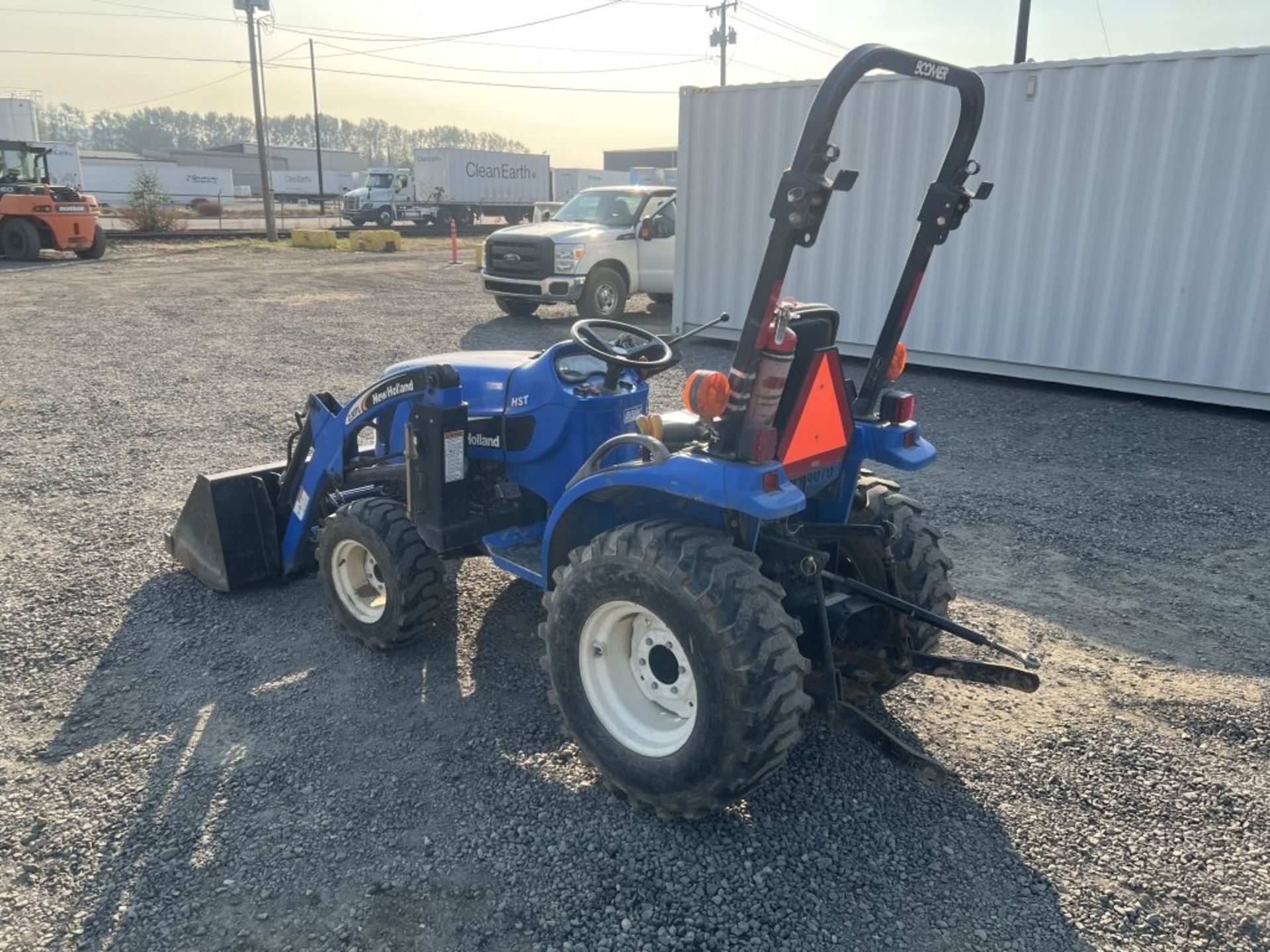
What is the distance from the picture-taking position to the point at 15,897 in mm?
2865

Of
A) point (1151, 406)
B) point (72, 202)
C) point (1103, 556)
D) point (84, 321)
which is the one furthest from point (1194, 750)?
point (72, 202)

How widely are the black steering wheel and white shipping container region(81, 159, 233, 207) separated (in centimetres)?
5301

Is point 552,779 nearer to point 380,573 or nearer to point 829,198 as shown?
point 380,573

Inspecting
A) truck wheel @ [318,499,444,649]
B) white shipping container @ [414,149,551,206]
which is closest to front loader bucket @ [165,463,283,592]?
truck wheel @ [318,499,444,649]

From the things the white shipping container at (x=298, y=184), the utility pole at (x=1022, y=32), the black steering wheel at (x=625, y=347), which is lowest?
the black steering wheel at (x=625, y=347)

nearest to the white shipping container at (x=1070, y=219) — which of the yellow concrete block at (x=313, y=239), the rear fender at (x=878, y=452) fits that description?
the rear fender at (x=878, y=452)

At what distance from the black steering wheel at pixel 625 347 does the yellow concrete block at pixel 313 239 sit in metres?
26.7

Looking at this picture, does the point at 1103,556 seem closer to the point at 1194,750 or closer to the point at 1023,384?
the point at 1194,750

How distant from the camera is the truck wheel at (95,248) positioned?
903 inches

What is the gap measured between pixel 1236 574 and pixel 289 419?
7.26 m

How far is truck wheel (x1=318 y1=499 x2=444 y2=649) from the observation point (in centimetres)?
412

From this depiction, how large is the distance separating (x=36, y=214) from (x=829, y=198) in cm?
2429

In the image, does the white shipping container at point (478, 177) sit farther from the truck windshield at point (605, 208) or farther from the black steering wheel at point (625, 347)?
the black steering wheel at point (625, 347)

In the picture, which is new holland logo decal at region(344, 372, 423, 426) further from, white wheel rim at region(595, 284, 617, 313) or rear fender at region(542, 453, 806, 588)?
white wheel rim at region(595, 284, 617, 313)
